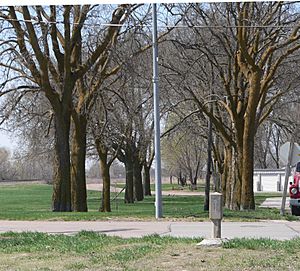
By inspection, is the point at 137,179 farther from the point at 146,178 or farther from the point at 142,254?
the point at 142,254

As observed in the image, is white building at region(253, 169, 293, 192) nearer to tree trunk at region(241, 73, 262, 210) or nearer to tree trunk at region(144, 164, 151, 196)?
tree trunk at region(144, 164, 151, 196)

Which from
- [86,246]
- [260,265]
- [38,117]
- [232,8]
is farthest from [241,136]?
[260,265]

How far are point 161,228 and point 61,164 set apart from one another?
957 cm

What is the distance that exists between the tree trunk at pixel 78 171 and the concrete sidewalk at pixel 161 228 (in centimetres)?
849

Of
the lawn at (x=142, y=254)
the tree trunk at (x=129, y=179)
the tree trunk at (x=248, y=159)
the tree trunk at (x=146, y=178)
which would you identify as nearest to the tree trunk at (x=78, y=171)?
the tree trunk at (x=248, y=159)

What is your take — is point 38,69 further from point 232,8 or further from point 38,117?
point 232,8

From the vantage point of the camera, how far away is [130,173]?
48438 millimetres

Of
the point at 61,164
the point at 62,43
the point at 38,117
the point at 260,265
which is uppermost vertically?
the point at 62,43

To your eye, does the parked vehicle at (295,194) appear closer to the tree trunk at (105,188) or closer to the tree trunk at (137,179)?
the tree trunk at (105,188)

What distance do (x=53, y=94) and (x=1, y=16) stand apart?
3.48m

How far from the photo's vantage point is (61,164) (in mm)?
26703

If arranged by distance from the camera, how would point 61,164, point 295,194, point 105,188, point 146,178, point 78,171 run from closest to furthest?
point 295,194, point 61,164, point 78,171, point 105,188, point 146,178

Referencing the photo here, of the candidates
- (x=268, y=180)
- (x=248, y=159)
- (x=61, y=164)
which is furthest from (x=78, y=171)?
(x=268, y=180)

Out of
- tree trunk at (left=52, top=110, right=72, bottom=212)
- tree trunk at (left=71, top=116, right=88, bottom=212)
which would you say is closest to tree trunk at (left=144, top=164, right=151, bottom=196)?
tree trunk at (left=71, top=116, right=88, bottom=212)
